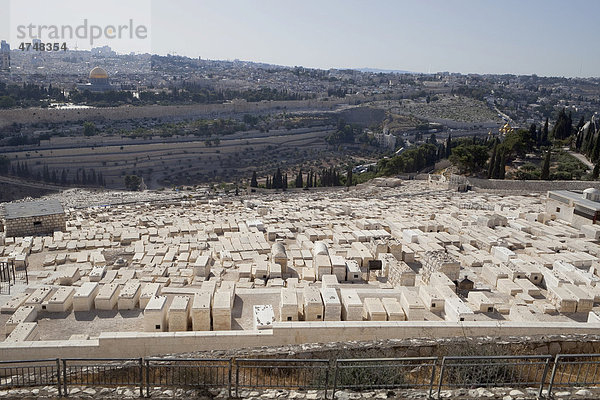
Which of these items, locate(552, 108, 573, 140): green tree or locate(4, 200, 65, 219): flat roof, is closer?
locate(4, 200, 65, 219): flat roof

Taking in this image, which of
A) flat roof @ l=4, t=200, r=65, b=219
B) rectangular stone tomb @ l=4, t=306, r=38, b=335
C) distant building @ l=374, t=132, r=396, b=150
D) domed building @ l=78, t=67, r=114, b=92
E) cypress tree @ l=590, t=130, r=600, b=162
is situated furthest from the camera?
domed building @ l=78, t=67, r=114, b=92

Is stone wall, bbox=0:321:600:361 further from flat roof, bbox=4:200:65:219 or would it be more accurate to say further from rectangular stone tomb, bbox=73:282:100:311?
flat roof, bbox=4:200:65:219

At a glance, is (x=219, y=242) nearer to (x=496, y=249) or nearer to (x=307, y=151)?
(x=496, y=249)

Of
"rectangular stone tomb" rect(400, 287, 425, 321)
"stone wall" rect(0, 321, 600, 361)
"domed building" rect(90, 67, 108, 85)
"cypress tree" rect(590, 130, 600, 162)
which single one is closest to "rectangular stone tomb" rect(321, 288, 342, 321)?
"stone wall" rect(0, 321, 600, 361)

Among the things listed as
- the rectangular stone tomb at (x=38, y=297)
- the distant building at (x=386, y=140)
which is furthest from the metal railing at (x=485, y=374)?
the distant building at (x=386, y=140)

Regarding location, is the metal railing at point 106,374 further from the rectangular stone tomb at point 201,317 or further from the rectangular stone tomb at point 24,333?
the rectangular stone tomb at point 201,317

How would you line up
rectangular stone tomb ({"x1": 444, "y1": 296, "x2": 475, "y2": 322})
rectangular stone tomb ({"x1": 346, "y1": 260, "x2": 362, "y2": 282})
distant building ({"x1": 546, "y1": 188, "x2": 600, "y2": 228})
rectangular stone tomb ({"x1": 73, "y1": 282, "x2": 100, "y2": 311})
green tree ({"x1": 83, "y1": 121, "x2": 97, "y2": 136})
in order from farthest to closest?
green tree ({"x1": 83, "y1": 121, "x2": 97, "y2": 136})
distant building ({"x1": 546, "y1": 188, "x2": 600, "y2": 228})
rectangular stone tomb ({"x1": 346, "y1": 260, "x2": 362, "y2": 282})
rectangular stone tomb ({"x1": 73, "y1": 282, "x2": 100, "y2": 311})
rectangular stone tomb ({"x1": 444, "y1": 296, "x2": 475, "y2": 322})
